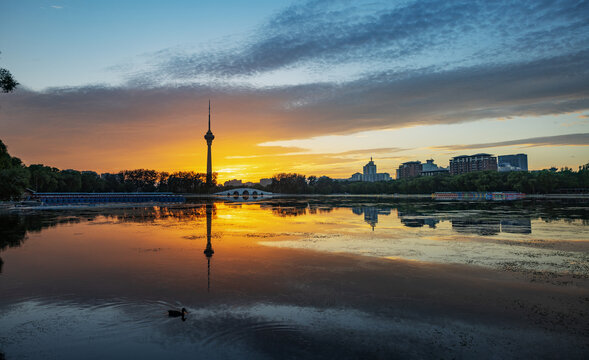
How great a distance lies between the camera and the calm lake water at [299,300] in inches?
316

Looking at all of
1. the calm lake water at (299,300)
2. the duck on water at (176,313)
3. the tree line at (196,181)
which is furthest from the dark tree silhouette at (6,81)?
the tree line at (196,181)

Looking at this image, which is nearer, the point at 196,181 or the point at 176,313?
the point at 176,313

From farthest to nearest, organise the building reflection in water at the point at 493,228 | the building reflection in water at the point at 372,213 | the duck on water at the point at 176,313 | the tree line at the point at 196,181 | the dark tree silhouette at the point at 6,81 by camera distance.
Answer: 1. the tree line at the point at 196,181
2. the building reflection in water at the point at 372,213
3. the building reflection in water at the point at 493,228
4. the dark tree silhouette at the point at 6,81
5. the duck on water at the point at 176,313

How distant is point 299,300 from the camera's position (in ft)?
36.5

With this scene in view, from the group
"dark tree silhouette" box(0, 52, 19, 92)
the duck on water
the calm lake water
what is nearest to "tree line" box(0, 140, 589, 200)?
"dark tree silhouette" box(0, 52, 19, 92)

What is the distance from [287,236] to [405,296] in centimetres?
1436

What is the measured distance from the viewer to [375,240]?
22.7m

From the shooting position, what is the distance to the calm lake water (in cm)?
804

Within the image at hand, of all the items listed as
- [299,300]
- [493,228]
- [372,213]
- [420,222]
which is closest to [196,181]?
[372,213]

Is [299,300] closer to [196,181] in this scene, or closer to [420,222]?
[420,222]

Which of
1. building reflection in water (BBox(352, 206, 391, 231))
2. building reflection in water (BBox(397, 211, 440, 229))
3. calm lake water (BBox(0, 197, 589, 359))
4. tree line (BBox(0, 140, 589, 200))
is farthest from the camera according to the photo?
tree line (BBox(0, 140, 589, 200))

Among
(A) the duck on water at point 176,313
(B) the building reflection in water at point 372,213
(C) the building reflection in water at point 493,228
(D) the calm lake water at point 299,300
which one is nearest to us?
(D) the calm lake water at point 299,300

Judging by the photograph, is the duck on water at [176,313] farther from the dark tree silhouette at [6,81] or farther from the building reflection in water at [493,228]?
the building reflection in water at [493,228]

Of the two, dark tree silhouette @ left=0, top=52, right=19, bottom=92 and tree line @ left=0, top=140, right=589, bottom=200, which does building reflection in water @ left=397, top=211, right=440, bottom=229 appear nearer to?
dark tree silhouette @ left=0, top=52, right=19, bottom=92
